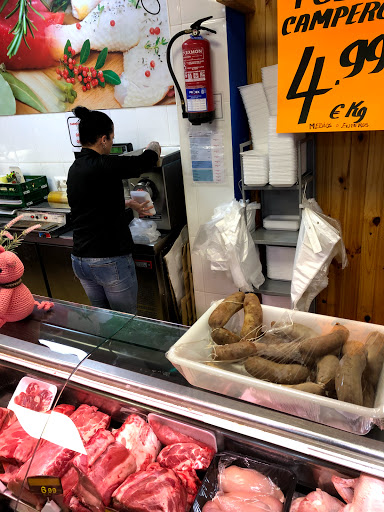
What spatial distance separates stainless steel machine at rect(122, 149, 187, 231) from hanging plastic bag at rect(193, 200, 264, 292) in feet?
1.54

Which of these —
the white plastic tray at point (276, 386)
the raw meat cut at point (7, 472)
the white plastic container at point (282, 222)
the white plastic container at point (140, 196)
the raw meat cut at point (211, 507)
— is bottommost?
the raw meat cut at point (7, 472)

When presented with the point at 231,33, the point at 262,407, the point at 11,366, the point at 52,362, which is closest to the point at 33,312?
the point at 11,366

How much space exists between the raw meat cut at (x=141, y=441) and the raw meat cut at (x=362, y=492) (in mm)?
597

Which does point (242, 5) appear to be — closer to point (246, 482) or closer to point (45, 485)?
point (246, 482)

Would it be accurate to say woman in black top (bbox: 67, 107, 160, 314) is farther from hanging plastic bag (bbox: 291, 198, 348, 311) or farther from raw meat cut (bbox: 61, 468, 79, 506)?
raw meat cut (bbox: 61, 468, 79, 506)

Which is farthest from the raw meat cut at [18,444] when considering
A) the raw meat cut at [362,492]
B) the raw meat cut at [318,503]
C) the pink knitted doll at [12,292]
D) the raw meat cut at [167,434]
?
the raw meat cut at [362,492]

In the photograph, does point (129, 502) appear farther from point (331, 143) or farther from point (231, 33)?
point (231, 33)

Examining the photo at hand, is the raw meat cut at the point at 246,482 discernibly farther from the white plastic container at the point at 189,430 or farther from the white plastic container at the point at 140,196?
the white plastic container at the point at 140,196

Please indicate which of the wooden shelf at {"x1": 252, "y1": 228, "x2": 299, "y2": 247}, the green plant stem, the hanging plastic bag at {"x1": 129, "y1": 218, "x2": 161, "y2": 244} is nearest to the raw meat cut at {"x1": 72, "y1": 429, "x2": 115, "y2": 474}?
the wooden shelf at {"x1": 252, "y1": 228, "x2": 299, "y2": 247}

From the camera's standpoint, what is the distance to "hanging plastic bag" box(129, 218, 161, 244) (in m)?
3.29

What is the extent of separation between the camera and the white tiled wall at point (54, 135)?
376 cm

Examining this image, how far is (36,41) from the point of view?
406 cm

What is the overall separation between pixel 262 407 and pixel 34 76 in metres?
4.18

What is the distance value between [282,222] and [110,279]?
1.23 m
